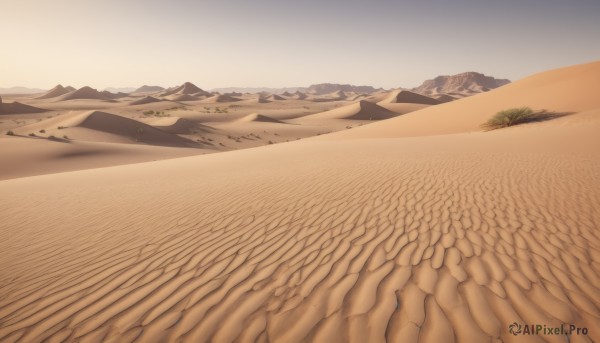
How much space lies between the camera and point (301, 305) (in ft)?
7.79

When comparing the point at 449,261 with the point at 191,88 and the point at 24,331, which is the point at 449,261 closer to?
the point at 24,331

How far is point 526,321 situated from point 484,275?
1.72 ft

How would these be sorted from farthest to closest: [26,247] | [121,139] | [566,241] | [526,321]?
[121,139]
[26,247]
[566,241]
[526,321]

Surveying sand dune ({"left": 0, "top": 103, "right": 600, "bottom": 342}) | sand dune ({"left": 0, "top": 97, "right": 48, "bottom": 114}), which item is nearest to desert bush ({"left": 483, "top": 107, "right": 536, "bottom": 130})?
sand dune ({"left": 0, "top": 103, "right": 600, "bottom": 342})

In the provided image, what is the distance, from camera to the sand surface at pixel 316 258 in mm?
2213

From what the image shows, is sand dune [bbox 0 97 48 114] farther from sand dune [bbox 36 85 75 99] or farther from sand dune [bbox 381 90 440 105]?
sand dune [bbox 381 90 440 105]

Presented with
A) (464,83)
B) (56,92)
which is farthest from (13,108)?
(464,83)

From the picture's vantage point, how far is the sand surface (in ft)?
7.26

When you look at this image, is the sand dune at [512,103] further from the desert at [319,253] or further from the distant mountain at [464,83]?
the distant mountain at [464,83]

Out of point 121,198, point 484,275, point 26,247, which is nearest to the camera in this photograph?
point 484,275

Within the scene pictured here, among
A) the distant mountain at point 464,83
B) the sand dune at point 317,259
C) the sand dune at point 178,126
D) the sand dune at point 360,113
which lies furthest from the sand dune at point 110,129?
the distant mountain at point 464,83

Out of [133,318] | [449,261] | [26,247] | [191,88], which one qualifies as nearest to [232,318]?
[133,318]

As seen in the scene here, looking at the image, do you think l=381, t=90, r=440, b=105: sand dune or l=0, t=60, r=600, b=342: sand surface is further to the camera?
l=381, t=90, r=440, b=105: sand dune

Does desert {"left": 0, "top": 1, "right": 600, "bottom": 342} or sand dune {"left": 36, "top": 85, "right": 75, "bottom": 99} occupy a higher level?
desert {"left": 0, "top": 1, "right": 600, "bottom": 342}
